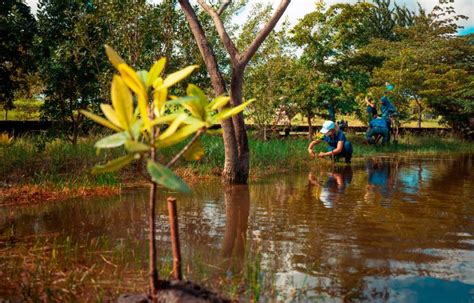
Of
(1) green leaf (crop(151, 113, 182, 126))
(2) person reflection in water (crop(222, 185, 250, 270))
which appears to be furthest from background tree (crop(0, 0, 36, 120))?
(1) green leaf (crop(151, 113, 182, 126))

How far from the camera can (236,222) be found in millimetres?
5773

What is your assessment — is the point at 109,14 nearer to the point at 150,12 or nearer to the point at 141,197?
the point at 150,12

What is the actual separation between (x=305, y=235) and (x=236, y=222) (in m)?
0.98

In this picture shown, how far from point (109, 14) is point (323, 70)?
10515 millimetres

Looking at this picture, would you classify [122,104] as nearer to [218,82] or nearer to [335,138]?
[218,82]

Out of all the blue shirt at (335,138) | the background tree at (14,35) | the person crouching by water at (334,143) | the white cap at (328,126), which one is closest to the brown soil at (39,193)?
the background tree at (14,35)

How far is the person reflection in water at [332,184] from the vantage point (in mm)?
7461

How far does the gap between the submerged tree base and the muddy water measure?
82 cm

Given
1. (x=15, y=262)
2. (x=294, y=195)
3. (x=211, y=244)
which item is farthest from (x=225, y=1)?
(x=15, y=262)

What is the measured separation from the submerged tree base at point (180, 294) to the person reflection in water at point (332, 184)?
4740 millimetres

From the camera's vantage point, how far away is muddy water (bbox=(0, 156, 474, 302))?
3.50 metres

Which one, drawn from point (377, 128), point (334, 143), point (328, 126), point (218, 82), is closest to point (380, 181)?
point (328, 126)

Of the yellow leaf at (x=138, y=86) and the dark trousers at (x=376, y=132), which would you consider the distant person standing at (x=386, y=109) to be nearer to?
the dark trousers at (x=376, y=132)

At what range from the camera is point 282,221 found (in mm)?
5828
